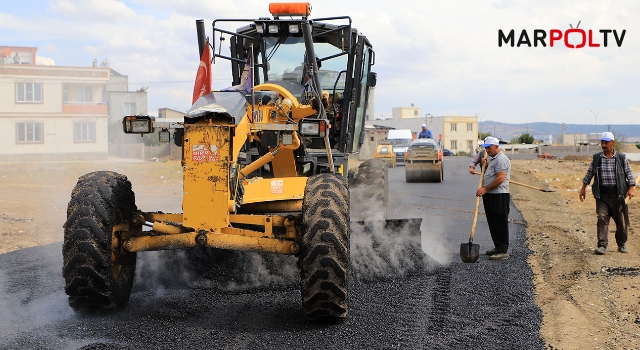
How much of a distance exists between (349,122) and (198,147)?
412 centimetres

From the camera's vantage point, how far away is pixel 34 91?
4241cm

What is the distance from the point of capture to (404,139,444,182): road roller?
85.2 feet

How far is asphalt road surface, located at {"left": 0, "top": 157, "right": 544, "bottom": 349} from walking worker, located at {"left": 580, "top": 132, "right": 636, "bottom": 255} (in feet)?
5.93

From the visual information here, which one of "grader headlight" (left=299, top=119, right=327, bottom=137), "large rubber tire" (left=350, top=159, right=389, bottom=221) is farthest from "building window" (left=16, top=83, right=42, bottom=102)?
"grader headlight" (left=299, top=119, right=327, bottom=137)

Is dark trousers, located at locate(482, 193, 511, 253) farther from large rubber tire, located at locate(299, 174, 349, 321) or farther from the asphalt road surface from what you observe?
large rubber tire, located at locate(299, 174, 349, 321)

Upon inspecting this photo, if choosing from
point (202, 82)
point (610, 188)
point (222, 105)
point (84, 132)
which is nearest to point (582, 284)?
point (610, 188)

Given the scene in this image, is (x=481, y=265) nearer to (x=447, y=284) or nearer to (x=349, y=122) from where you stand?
(x=447, y=284)

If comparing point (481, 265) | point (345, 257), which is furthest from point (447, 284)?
point (345, 257)

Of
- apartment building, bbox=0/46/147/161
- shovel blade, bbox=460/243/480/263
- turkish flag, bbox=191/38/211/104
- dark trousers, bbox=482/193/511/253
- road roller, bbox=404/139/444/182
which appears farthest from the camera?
apartment building, bbox=0/46/147/161

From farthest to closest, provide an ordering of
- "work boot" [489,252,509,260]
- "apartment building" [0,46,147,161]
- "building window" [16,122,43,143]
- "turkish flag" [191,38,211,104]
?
"building window" [16,122,43,143] → "apartment building" [0,46,147,161] → "work boot" [489,252,509,260] → "turkish flag" [191,38,211,104]

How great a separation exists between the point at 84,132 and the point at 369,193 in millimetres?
37123

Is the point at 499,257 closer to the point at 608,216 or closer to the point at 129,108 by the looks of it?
the point at 608,216

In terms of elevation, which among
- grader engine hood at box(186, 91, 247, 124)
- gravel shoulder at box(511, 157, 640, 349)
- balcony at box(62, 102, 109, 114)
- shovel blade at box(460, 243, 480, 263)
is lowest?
gravel shoulder at box(511, 157, 640, 349)

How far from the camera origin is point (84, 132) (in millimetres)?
44750
